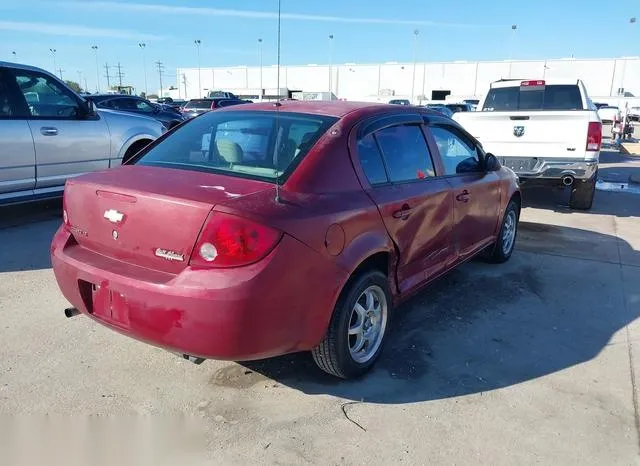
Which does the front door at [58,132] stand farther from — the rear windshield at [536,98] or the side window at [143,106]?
the side window at [143,106]

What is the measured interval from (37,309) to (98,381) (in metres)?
1.39

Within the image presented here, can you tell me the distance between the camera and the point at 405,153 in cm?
382

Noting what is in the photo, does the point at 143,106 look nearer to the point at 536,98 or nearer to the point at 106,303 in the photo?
the point at 536,98

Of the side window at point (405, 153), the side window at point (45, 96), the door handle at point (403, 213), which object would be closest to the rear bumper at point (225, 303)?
the door handle at point (403, 213)

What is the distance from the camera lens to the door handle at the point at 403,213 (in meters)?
3.42

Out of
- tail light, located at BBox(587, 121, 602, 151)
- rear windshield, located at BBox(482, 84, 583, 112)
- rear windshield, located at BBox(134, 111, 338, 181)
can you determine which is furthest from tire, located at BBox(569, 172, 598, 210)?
rear windshield, located at BBox(134, 111, 338, 181)

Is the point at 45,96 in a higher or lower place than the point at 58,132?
higher

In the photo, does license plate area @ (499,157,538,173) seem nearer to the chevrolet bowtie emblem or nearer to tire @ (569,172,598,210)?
tire @ (569,172,598,210)

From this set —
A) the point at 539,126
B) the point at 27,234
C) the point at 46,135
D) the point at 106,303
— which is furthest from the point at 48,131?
the point at 539,126

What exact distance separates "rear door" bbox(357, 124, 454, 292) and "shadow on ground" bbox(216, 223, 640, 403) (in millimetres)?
453

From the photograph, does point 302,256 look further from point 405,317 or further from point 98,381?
point 405,317

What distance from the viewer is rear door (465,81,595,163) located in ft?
26.2

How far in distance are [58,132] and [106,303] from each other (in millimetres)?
4788

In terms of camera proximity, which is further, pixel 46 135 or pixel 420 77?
pixel 420 77
